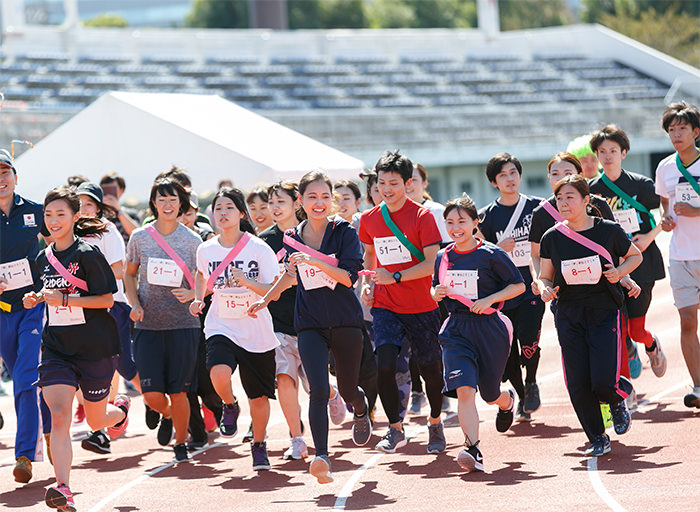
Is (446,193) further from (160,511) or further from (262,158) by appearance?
(160,511)

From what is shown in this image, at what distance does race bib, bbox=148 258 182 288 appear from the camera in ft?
27.1

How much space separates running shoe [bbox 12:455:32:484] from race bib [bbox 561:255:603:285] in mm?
3723

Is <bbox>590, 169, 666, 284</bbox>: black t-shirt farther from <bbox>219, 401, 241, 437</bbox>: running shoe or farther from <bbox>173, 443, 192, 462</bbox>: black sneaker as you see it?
<bbox>173, 443, 192, 462</bbox>: black sneaker

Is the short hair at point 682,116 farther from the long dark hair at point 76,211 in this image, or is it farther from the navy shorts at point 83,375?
the navy shorts at point 83,375

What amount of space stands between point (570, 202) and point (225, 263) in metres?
2.30

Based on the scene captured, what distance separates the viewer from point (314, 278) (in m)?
7.33

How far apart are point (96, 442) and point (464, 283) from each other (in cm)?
302

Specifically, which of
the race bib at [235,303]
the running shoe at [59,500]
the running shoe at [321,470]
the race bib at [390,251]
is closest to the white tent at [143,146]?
the race bib at [390,251]

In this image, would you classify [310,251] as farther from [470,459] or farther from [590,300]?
[590,300]

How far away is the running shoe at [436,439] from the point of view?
8000mm

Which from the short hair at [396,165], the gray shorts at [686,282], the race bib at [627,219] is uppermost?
the short hair at [396,165]

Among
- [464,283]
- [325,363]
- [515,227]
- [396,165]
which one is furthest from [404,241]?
[515,227]

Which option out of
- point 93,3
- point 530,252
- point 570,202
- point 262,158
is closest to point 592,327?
point 570,202

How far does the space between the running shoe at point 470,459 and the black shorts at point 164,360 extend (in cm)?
228
